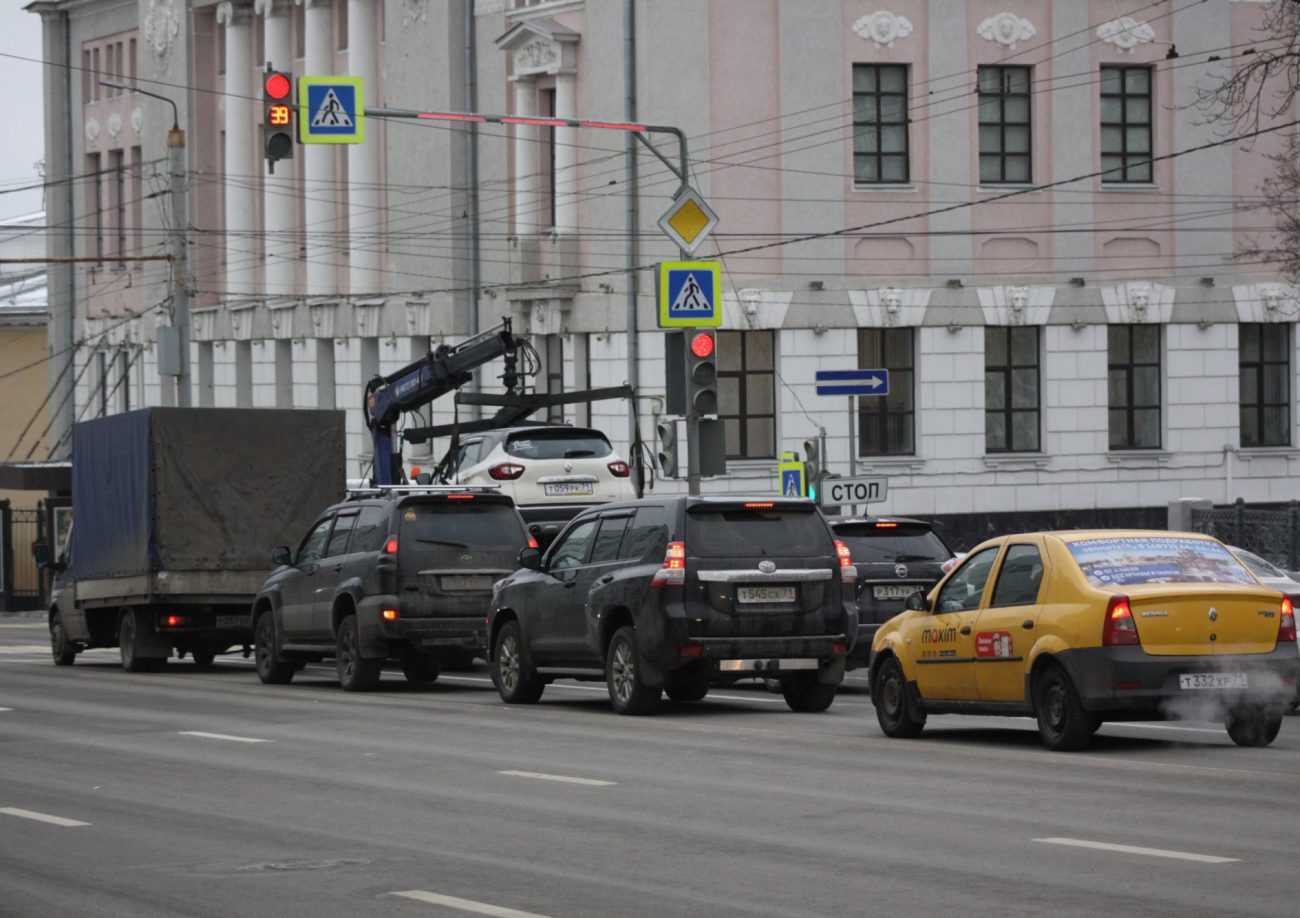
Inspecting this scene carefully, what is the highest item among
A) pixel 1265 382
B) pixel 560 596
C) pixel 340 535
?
pixel 1265 382

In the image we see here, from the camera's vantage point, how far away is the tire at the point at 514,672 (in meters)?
21.8

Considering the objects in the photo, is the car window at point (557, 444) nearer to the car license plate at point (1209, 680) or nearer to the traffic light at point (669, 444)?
the traffic light at point (669, 444)

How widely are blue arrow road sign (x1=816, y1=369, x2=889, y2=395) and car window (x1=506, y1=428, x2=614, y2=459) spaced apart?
11.9 ft

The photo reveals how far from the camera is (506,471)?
3228 centimetres

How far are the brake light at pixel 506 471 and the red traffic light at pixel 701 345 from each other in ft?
17.3

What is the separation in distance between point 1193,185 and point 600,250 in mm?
11310

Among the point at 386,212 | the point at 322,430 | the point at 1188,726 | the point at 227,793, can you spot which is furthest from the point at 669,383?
the point at 386,212

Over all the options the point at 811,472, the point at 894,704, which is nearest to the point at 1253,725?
the point at 894,704

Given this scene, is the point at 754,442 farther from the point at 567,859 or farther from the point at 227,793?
the point at 567,859

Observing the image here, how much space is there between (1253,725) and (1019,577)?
5.98 ft

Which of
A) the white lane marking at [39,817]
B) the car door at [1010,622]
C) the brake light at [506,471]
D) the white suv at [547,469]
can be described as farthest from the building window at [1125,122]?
the white lane marking at [39,817]

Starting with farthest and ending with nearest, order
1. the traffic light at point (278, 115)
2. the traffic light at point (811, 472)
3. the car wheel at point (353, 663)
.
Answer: the traffic light at point (811, 472), the traffic light at point (278, 115), the car wheel at point (353, 663)

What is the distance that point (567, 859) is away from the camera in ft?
37.0

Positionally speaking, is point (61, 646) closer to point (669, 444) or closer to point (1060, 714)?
point (669, 444)
